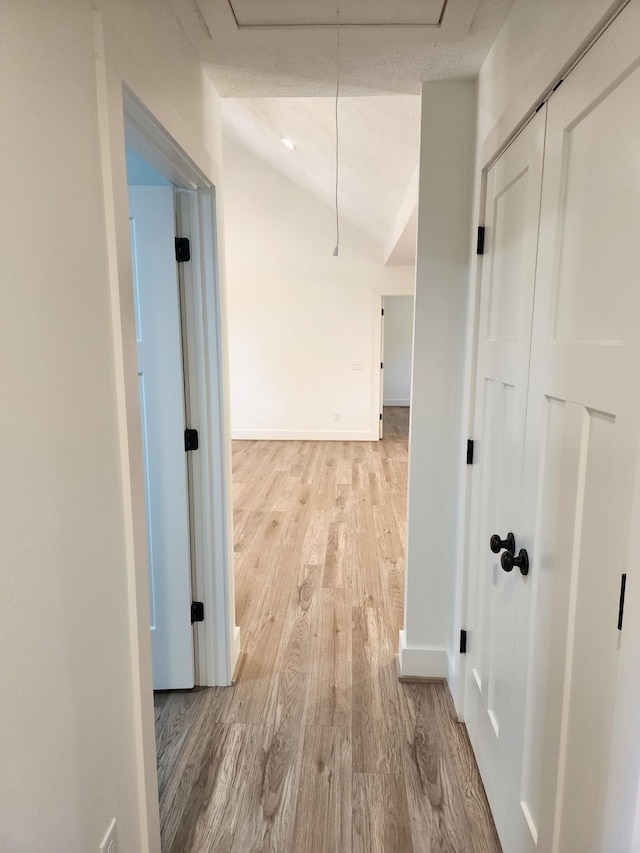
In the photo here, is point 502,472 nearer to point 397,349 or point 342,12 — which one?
point 342,12

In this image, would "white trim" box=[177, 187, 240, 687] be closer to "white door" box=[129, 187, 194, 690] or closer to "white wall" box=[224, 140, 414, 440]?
"white door" box=[129, 187, 194, 690]

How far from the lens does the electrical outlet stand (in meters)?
1.04

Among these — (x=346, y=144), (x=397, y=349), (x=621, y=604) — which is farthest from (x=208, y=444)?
(x=397, y=349)

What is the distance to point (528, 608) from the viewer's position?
1242 mm

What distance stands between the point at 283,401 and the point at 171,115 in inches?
224

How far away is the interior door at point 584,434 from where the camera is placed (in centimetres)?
80

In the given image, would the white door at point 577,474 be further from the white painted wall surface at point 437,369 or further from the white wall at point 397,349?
the white wall at point 397,349

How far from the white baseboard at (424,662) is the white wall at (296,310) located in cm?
492

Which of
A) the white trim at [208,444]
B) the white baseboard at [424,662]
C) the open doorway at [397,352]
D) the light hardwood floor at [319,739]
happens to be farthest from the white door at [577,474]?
the open doorway at [397,352]

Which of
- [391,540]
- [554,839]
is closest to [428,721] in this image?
[554,839]

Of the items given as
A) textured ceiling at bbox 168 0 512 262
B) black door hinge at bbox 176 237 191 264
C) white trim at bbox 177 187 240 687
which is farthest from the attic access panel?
black door hinge at bbox 176 237 191 264

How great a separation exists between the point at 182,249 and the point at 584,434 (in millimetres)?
1497

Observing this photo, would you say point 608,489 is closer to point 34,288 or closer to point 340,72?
point 34,288

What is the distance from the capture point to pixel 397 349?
1016 centimetres
